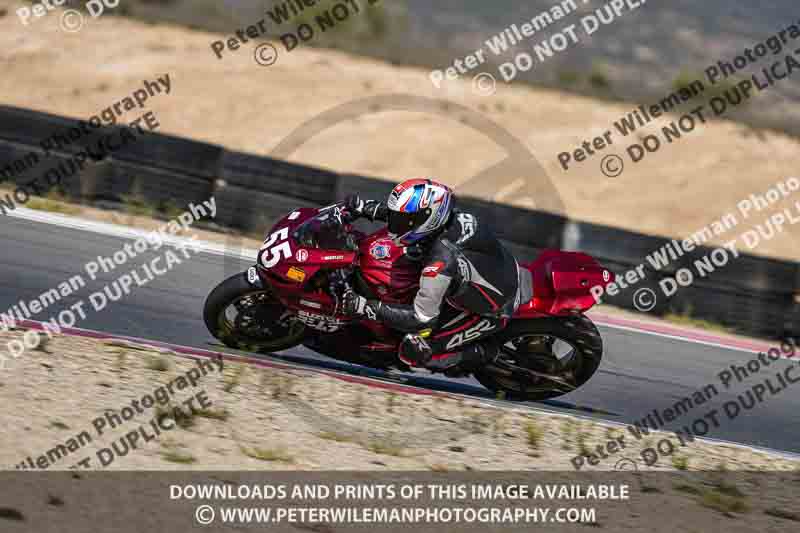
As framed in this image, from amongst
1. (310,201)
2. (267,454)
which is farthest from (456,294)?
(310,201)

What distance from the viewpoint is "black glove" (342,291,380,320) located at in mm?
6918

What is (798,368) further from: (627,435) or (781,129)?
(781,129)

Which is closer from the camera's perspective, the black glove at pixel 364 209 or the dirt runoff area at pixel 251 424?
the dirt runoff area at pixel 251 424

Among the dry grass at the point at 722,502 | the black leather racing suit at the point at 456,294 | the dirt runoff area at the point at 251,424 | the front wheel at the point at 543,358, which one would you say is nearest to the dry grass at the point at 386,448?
the dirt runoff area at the point at 251,424

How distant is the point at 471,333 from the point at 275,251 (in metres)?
1.70

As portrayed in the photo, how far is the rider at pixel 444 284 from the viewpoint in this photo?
664 centimetres

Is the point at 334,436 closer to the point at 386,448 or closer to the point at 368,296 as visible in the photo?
the point at 386,448

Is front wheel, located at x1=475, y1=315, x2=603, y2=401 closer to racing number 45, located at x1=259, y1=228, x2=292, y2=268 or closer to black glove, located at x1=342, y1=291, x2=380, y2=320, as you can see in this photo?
black glove, located at x1=342, y1=291, x2=380, y2=320

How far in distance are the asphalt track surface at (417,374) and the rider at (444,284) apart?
2.17 feet

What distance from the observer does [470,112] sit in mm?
21156

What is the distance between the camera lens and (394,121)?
20578mm

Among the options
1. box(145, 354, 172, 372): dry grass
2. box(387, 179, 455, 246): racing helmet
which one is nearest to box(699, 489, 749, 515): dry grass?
box(387, 179, 455, 246): racing helmet

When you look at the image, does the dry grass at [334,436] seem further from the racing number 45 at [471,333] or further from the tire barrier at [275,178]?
the tire barrier at [275,178]

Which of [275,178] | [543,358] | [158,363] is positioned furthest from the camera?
[275,178]
